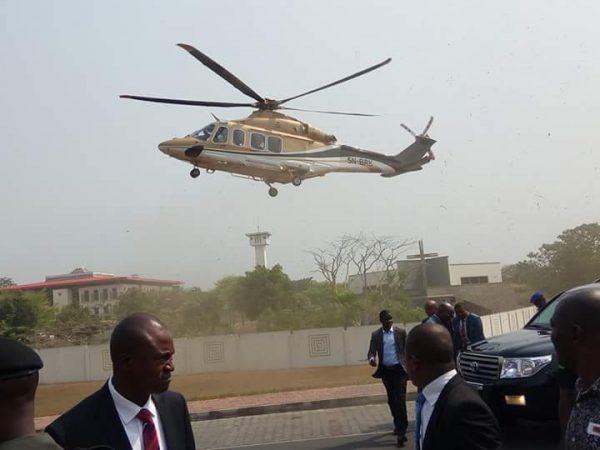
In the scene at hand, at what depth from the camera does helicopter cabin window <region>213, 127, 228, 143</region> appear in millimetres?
19484

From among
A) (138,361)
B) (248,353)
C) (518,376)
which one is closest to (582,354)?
(138,361)

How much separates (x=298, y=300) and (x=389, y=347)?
30.1 metres

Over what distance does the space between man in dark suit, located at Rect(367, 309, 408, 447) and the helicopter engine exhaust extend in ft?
38.4

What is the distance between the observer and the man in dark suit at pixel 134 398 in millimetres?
2621

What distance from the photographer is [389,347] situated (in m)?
8.69

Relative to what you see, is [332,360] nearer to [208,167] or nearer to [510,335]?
[208,167]

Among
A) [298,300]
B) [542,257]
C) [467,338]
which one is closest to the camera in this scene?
[467,338]

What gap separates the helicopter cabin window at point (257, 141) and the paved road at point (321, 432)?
9442 mm

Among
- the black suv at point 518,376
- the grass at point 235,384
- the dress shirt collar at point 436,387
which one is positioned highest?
the dress shirt collar at point 436,387

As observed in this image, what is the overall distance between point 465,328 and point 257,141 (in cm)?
1150

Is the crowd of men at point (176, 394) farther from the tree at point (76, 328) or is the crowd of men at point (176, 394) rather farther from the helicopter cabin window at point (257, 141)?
the tree at point (76, 328)

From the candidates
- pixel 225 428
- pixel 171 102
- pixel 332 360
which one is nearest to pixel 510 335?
pixel 225 428

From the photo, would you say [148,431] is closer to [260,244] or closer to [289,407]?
[289,407]

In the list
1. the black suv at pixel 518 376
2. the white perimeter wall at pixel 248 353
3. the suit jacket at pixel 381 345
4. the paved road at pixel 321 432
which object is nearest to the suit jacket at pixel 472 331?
the suit jacket at pixel 381 345
